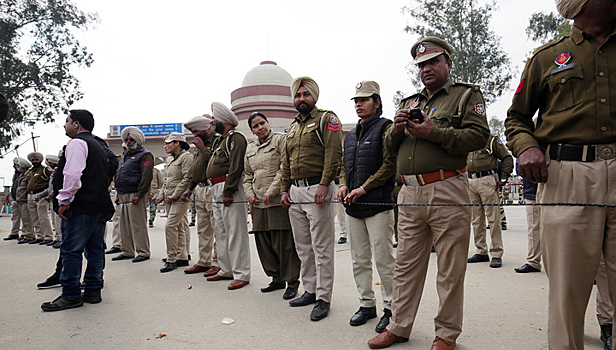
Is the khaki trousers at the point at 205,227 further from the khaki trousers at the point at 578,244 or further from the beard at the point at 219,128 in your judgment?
the khaki trousers at the point at 578,244

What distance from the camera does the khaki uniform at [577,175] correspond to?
1.84m

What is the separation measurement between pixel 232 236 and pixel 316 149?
1.78 m

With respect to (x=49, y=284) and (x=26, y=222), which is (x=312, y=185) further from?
(x=26, y=222)

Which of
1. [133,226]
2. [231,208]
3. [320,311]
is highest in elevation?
[231,208]

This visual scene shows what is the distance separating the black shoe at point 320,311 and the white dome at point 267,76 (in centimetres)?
3842

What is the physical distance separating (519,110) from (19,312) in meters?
4.91

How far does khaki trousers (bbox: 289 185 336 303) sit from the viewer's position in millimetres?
3725

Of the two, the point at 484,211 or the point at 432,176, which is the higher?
the point at 432,176

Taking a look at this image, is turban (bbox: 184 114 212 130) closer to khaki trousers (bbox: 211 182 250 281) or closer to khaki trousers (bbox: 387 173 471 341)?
khaki trousers (bbox: 211 182 250 281)

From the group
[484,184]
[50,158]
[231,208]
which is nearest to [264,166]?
[231,208]

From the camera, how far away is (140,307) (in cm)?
404

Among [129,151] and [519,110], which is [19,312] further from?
[519,110]

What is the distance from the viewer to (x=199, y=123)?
568 cm

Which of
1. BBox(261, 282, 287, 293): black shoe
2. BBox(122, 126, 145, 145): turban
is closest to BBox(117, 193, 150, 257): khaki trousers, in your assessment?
BBox(122, 126, 145, 145): turban
